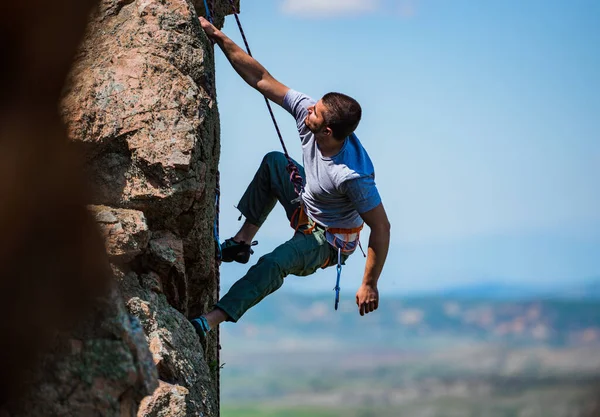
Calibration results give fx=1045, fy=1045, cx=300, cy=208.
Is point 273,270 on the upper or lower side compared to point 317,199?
lower

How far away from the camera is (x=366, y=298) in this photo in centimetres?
909

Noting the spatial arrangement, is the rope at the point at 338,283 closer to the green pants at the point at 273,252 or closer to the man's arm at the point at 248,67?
the green pants at the point at 273,252

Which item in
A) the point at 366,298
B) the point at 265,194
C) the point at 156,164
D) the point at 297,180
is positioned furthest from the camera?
the point at 265,194

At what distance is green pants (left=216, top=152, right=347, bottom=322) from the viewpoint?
356 inches

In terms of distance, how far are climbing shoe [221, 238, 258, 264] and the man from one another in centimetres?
56

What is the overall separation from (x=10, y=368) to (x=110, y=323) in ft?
1.91

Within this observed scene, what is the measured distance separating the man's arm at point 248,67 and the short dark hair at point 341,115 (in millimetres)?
554

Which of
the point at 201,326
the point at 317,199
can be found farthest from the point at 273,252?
the point at 201,326

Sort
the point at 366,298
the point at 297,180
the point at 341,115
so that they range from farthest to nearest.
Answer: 1. the point at 297,180
2. the point at 366,298
3. the point at 341,115

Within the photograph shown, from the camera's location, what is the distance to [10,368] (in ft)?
17.2

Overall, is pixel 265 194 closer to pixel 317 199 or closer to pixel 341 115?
pixel 317 199

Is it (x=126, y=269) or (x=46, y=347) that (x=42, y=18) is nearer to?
(x=46, y=347)

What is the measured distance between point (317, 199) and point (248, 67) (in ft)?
4.35

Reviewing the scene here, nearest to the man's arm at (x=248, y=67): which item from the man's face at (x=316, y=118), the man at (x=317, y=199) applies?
the man at (x=317, y=199)
